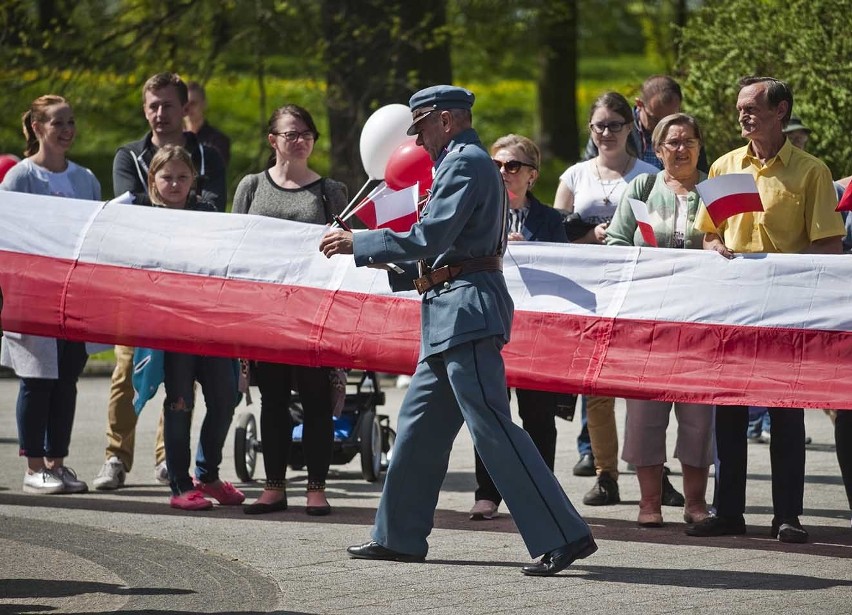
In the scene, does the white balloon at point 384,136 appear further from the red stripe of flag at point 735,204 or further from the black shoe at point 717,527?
the black shoe at point 717,527

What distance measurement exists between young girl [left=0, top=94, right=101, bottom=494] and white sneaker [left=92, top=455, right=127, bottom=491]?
0.14 meters

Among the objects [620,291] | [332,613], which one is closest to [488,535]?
[620,291]

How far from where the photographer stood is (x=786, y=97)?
771 centimetres

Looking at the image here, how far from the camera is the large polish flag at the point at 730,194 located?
7.45 m

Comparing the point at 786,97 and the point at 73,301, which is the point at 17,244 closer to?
the point at 73,301

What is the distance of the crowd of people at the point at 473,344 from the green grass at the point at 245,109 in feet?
23.4

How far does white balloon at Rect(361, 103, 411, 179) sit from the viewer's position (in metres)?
7.99

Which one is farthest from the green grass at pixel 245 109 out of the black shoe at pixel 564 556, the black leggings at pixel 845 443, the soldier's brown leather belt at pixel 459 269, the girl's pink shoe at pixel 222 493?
the black shoe at pixel 564 556

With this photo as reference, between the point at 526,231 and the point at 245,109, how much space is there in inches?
1218

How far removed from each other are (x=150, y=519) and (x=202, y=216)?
1691mm

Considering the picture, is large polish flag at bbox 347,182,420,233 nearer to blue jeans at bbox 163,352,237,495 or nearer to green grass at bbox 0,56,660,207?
blue jeans at bbox 163,352,237,495

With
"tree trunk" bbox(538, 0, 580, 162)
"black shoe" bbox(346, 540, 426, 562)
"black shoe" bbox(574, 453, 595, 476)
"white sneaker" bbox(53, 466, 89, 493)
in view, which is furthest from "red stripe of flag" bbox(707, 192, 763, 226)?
"tree trunk" bbox(538, 0, 580, 162)

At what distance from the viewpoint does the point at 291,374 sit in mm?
8617

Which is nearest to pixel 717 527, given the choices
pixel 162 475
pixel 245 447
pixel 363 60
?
pixel 245 447
